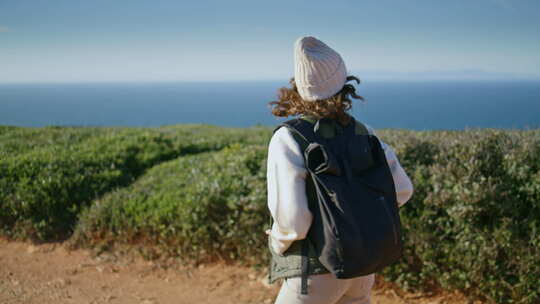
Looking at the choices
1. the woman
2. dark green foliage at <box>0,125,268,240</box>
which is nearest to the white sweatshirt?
the woman

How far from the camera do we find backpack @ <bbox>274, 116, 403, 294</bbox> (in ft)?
6.77

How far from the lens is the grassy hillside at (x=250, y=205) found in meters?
3.91

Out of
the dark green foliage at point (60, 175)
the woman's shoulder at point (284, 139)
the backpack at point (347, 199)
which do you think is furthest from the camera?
the dark green foliage at point (60, 175)

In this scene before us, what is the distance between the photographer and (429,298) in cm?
425

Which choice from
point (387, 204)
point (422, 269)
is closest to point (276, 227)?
point (387, 204)

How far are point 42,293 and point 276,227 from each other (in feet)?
11.8

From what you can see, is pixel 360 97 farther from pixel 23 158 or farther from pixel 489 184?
pixel 23 158

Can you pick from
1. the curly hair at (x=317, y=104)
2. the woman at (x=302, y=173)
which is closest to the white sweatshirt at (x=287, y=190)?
the woman at (x=302, y=173)

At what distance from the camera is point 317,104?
2359 millimetres

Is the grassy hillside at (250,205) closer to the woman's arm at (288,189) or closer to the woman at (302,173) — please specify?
the woman at (302,173)

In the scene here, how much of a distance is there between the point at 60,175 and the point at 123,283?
244 centimetres

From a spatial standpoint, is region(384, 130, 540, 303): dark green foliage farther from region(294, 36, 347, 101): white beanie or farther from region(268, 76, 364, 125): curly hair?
Result: region(294, 36, 347, 101): white beanie

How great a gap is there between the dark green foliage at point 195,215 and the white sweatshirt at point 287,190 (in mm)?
2684

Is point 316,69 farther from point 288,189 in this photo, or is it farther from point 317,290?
point 317,290
